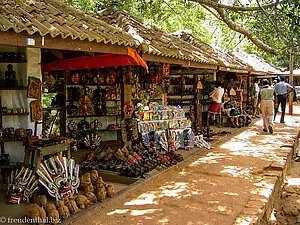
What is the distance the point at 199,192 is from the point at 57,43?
3134 millimetres

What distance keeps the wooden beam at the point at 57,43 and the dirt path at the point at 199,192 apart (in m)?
2.18

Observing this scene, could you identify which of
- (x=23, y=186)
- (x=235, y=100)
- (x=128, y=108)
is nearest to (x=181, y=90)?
(x=235, y=100)

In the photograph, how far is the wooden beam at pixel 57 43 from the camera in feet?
11.5

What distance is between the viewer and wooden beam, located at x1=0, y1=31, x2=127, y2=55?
3518mm

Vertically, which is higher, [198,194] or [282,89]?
[282,89]

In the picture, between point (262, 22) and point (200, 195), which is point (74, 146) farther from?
point (262, 22)

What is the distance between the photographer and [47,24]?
4.09 metres

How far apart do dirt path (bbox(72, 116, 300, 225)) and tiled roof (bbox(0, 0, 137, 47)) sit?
7.63 ft

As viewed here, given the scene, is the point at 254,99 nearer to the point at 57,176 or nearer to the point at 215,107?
the point at 215,107

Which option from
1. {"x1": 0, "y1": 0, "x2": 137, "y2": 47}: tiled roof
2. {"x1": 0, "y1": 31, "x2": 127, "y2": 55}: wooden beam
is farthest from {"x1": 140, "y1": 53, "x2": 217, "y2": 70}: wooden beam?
{"x1": 0, "y1": 31, "x2": 127, "y2": 55}: wooden beam

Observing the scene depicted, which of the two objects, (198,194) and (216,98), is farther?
(216,98)

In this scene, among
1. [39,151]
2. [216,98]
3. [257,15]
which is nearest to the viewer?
[39,151]

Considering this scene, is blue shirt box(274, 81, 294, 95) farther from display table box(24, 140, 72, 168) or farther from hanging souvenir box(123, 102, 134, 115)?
display table box(24, 140, 72, 168)

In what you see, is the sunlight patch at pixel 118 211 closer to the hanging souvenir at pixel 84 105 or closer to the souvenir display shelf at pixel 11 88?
the souvenir display shelf at pixel 11 88
